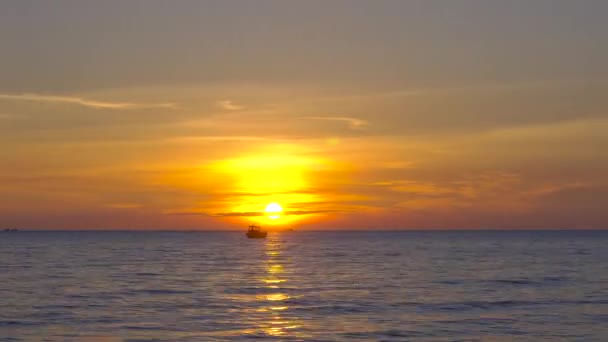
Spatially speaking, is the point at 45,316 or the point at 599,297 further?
the point at 599,297

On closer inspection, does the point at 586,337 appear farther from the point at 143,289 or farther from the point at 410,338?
the point at 143,289

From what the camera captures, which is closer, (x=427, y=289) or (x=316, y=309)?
(x=316, y=309)

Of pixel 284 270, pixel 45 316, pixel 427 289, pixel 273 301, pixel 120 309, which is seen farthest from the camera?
pixel 284 270

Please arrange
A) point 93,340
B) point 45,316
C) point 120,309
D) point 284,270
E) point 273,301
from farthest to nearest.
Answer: point 284,270 → point 273,301 → point 120,309 → point 45,316 → point 93,340

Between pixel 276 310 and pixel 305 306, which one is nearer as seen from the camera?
pixel 276 310

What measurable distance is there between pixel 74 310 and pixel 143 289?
15282mm

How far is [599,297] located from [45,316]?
4008 centimetres

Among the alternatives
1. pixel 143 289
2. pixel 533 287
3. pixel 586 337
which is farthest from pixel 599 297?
pixel 143 289

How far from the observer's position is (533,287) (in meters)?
68.3

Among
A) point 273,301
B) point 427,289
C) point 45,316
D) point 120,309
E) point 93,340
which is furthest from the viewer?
point 427,289

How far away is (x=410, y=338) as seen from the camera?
40.1m

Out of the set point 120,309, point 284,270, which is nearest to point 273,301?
point 120,309

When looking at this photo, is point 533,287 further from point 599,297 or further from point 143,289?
point 143,289

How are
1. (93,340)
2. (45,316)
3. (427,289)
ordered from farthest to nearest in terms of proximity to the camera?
(427,289), (45,316), (93,340)
